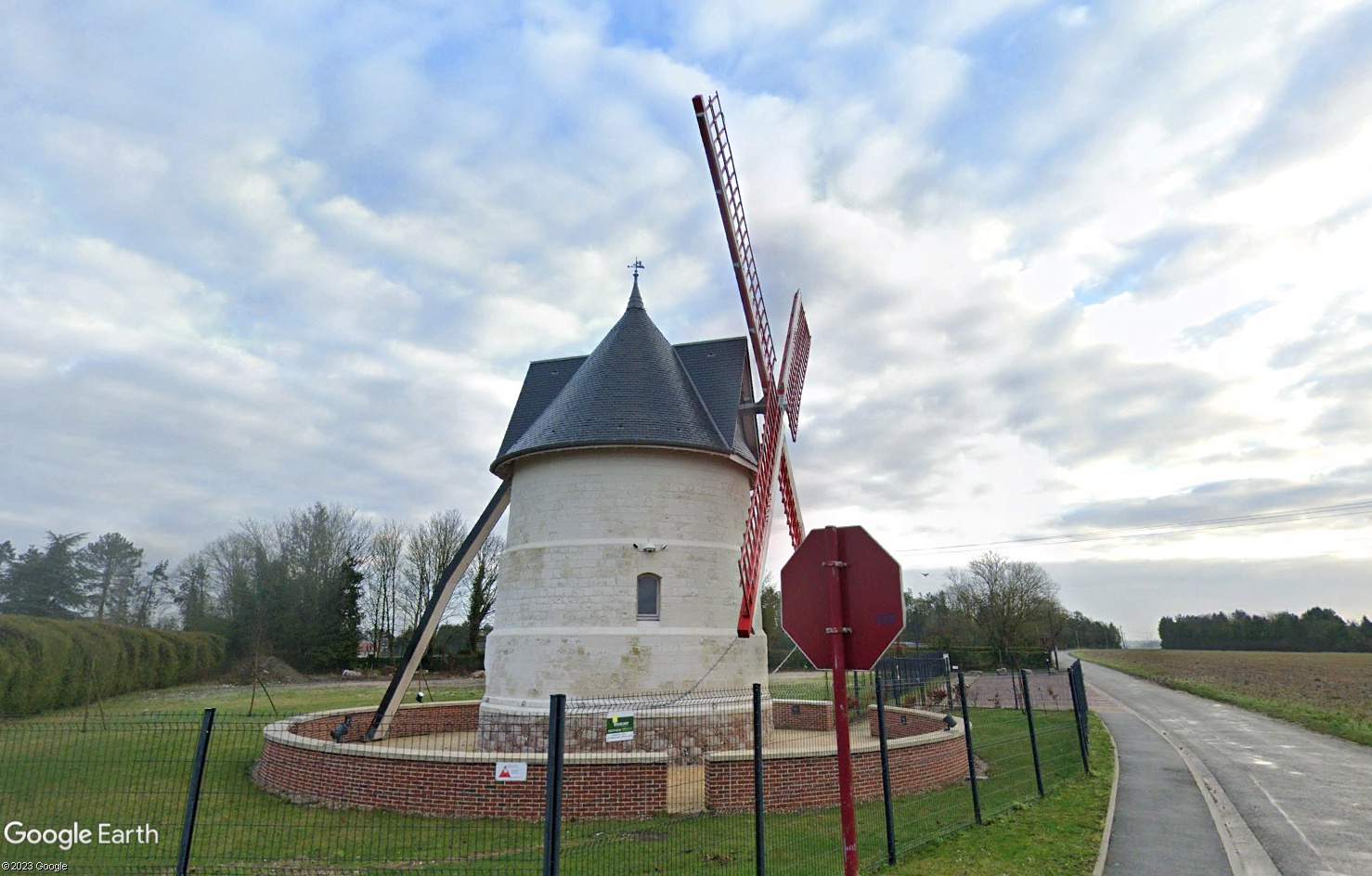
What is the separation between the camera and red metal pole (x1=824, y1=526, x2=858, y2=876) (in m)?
4.53

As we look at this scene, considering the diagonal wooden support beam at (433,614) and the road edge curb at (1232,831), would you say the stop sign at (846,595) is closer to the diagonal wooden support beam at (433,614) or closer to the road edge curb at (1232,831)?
the road edge curb at (1232,831)

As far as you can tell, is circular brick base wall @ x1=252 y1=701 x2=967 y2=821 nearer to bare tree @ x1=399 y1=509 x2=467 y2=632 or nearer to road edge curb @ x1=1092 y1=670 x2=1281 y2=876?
road edge curb @ x1=1092 y1=670 x2=1281 y2=876

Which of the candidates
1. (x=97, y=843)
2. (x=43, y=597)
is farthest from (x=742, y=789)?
(x=43, y=597)

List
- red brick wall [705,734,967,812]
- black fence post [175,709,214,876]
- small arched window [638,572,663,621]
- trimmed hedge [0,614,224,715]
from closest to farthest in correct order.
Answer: black fence post [175,709,214,876], red brick wall [705,734,967,812], small arched window [638,572,663,621], trimmed hedge [0,614,224,715]

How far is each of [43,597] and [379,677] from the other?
64.9 ft

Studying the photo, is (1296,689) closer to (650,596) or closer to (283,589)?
(650,596)

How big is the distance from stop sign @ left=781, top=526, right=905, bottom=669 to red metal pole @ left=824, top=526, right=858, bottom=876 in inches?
0.5

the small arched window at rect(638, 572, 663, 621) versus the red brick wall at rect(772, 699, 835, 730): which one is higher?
the small arched window at rect(638, 572, 663, 621)

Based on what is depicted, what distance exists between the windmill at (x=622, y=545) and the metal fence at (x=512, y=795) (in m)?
0.65

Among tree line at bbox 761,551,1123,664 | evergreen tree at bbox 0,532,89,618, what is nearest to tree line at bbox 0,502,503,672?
evergreen tree at bbox 0,532,89,618

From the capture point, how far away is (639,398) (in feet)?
52.1

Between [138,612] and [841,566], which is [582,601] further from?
[138,612]

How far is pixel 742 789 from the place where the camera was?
1070 cm

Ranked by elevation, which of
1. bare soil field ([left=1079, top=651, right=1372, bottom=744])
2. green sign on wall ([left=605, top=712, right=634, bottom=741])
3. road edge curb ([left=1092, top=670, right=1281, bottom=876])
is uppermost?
green sign on wall ([left=605, top=712, right=634, bottom=741])
